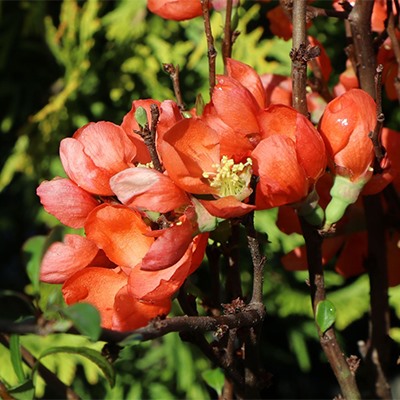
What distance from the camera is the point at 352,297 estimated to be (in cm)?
173

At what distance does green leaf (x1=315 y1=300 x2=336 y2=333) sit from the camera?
2.00 feet

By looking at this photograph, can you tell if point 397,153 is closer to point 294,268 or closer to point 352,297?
point 294,268

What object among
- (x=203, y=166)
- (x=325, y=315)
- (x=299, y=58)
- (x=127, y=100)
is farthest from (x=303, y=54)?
(x=127, y=100)

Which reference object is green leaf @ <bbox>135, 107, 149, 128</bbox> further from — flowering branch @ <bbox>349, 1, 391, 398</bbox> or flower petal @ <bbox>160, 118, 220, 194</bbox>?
flowering branch @ <bbox>349, 1, 391, 398</bbox>

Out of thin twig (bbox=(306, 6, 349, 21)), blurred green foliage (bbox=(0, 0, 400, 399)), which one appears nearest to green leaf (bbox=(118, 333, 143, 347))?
thin twig (bbox=(306, 6, 349, 21))

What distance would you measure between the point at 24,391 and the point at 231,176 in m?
0.21

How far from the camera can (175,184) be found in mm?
526

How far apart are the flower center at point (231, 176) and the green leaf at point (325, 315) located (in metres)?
0.13

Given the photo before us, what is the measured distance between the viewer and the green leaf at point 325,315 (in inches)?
24.0

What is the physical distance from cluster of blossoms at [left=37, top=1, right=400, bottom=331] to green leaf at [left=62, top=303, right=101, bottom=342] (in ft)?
0.35

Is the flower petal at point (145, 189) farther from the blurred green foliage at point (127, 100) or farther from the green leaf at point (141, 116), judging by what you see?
the blurred green foliage at point (127, 100)

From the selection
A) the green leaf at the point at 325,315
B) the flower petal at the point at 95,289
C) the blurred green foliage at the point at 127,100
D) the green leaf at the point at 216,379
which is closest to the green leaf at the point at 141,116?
the flower petal at the point at 95,289

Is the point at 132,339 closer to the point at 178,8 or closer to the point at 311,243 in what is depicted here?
the point at 311,243

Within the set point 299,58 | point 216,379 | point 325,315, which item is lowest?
point 216,379
